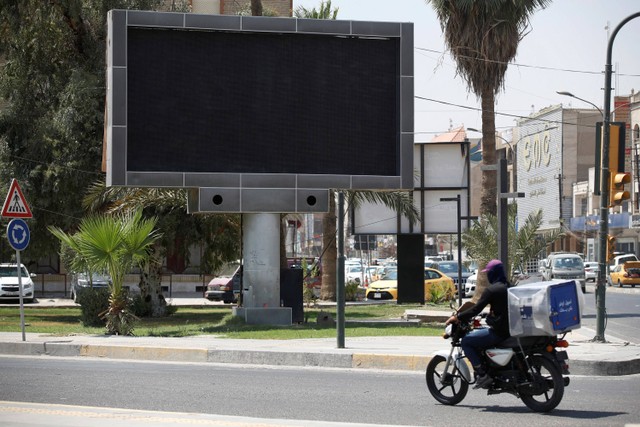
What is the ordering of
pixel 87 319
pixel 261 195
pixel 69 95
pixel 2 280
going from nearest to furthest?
pixel 261 195, pixel 87 319, pixel 69 95, pixel 2 280

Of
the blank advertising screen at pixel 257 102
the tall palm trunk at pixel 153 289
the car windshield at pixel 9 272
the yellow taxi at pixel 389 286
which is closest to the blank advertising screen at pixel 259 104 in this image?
the blank advertising screen at pixel 257 102

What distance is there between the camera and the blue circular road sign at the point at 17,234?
2161cm

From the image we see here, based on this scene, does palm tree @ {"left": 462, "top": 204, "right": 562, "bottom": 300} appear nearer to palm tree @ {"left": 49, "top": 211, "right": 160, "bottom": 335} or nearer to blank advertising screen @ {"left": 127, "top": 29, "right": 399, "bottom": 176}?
blank advertising screen @ {"left": 127, "top": 29, "right": 399, "bottom": 176}

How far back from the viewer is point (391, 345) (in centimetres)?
1888

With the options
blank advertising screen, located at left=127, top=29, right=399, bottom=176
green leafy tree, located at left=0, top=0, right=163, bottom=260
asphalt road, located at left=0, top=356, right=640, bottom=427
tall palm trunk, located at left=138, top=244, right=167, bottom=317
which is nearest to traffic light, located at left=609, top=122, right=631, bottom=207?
blank advertising screen, located at left=127, top=29, right=399, bottom=176

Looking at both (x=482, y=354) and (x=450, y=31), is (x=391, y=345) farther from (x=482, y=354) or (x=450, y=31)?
(x=450, y=31)

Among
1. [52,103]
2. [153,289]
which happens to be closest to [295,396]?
[153,289]

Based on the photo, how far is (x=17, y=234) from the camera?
71.6ft

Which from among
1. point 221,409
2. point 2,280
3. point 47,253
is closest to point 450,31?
point 47,253

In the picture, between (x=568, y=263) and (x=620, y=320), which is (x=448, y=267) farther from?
(x=620, y=320)

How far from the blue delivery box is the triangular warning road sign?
12951 mm

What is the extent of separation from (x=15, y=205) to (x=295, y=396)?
11070mm

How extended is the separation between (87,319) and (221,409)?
627 inches

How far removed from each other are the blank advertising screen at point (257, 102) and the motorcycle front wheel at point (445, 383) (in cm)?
1164
